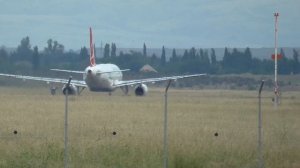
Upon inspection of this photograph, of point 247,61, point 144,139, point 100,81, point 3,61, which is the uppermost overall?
point 247,61

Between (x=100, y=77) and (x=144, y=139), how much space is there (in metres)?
46.6

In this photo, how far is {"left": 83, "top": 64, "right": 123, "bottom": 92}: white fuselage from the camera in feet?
236

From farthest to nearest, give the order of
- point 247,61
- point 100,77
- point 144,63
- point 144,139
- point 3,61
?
point 247,61 → point 144,63 → point 3,61 → point 100,77 → point 144,139

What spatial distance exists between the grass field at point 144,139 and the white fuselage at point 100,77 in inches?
1150

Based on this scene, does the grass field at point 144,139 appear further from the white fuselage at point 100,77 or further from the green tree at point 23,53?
the green tree at point 23,53

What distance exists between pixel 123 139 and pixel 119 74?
5557 cm

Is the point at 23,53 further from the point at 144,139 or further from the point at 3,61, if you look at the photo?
the point at 144,139

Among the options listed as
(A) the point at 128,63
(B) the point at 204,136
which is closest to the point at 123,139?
(B) the point at 204,136

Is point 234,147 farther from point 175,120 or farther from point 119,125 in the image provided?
point 175,120

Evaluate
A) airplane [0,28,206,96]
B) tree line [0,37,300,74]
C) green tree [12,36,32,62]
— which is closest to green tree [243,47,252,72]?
tree line [0,37,300,74]

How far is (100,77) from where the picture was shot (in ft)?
240

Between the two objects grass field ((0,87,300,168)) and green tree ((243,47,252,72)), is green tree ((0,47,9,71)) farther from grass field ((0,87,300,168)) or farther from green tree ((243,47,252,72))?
grass field ((0,87,300,168))

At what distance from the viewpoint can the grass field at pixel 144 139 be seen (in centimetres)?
→ 2214

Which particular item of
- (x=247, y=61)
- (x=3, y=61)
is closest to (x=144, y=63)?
(x=247, y=61)
